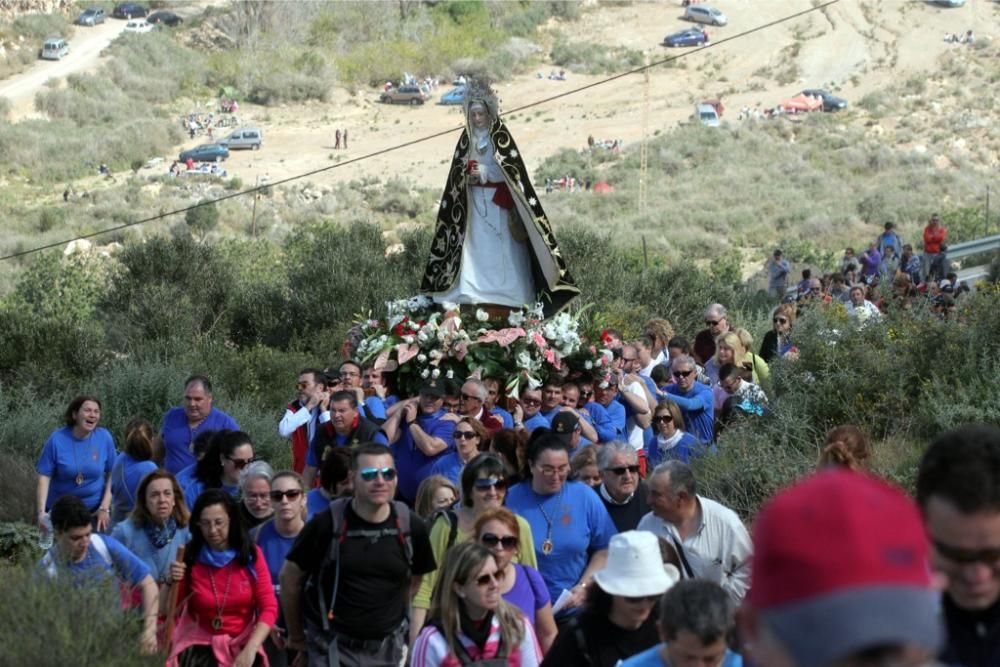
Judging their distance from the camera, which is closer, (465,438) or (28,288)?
(465,438)

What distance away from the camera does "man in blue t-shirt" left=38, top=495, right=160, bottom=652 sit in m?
7.30

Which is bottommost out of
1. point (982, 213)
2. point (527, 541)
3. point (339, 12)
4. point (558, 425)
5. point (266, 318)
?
point (339, 12)

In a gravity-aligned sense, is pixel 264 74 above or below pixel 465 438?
below

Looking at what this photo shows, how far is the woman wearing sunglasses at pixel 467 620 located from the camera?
5695 millimetres

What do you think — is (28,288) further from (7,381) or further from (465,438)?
(465,438)

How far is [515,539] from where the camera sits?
6488mm

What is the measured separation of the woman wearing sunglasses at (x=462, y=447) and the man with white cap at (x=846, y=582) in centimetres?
719

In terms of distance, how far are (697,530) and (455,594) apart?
1.33 metres

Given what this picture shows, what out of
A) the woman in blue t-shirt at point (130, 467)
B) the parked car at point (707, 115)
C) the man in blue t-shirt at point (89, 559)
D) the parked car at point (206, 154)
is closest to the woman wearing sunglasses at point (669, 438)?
the woman in blue t-shirt at point (130, 467)

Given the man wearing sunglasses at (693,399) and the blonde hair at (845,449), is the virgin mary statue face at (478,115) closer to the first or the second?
the man wearing sunglasses at (693,399)

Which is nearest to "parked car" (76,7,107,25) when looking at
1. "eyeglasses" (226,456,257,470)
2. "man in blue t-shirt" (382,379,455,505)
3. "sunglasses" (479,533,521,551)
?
"man in blue t-shirt" (382,379,455,505)

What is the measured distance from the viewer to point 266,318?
76.8ft

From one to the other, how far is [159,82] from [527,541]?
64.6 metres

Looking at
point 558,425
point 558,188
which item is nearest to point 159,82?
point 558,188
